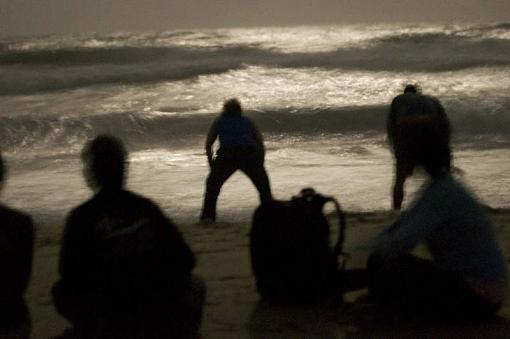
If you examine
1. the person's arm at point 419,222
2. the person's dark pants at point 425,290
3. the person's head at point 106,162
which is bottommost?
the person's dark pants at point 425,290

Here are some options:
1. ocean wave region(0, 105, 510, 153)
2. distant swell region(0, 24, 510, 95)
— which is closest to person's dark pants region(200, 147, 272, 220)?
ocean wave region(0, 105, 510, 153)

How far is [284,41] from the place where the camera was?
128ft

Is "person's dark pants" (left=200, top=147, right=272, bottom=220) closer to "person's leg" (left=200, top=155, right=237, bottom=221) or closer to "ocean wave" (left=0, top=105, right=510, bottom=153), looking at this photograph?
"person's leg" (left=200, top=155, right=237, bottom=221)

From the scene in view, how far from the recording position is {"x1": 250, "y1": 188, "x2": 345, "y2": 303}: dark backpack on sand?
4398mm

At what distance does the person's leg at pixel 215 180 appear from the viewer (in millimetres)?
8039

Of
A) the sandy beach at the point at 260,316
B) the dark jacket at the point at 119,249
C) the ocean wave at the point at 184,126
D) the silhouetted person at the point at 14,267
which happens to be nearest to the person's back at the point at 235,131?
the sandy beach at the point at 260,316

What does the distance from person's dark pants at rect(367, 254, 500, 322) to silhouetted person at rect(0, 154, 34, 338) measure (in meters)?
1.56

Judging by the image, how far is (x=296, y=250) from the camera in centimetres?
444

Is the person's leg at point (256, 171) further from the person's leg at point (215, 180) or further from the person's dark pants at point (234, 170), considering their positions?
the person's leg at point (215, 180)

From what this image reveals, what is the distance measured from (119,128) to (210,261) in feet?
45.8

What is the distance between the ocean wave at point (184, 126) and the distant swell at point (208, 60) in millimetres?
6430

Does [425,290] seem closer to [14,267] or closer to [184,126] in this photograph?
[14,267]

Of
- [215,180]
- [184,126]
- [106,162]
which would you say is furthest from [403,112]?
[184,126]

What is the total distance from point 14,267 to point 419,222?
1.70 metres
